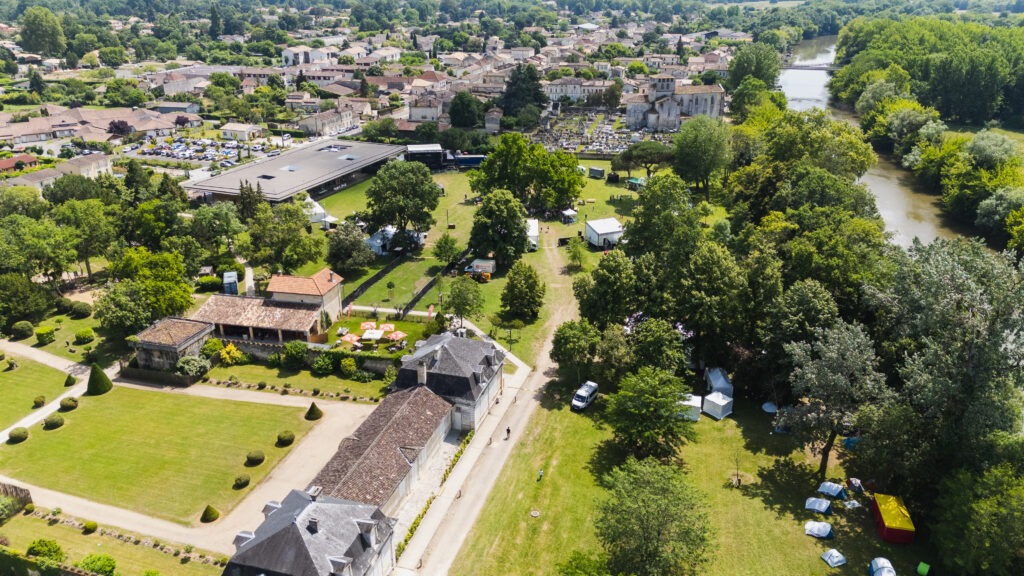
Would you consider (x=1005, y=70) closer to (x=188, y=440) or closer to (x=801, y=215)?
(x=801, y=215)

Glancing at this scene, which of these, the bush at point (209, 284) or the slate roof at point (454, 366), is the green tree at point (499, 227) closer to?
the slate roof at point (454, 366)

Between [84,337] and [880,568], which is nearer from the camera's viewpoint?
[880,568]

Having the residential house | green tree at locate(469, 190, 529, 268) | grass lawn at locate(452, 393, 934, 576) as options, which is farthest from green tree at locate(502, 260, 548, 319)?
grass lawn at locate(452, 393, 934, 576)

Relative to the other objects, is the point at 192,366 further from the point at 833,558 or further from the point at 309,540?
the point at 833,558

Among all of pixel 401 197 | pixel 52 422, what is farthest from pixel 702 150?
pixel 52 422

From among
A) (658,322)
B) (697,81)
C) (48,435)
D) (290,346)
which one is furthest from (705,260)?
(697,81)

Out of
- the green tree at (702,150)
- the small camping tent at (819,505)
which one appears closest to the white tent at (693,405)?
the small camping tent at (819,505)
